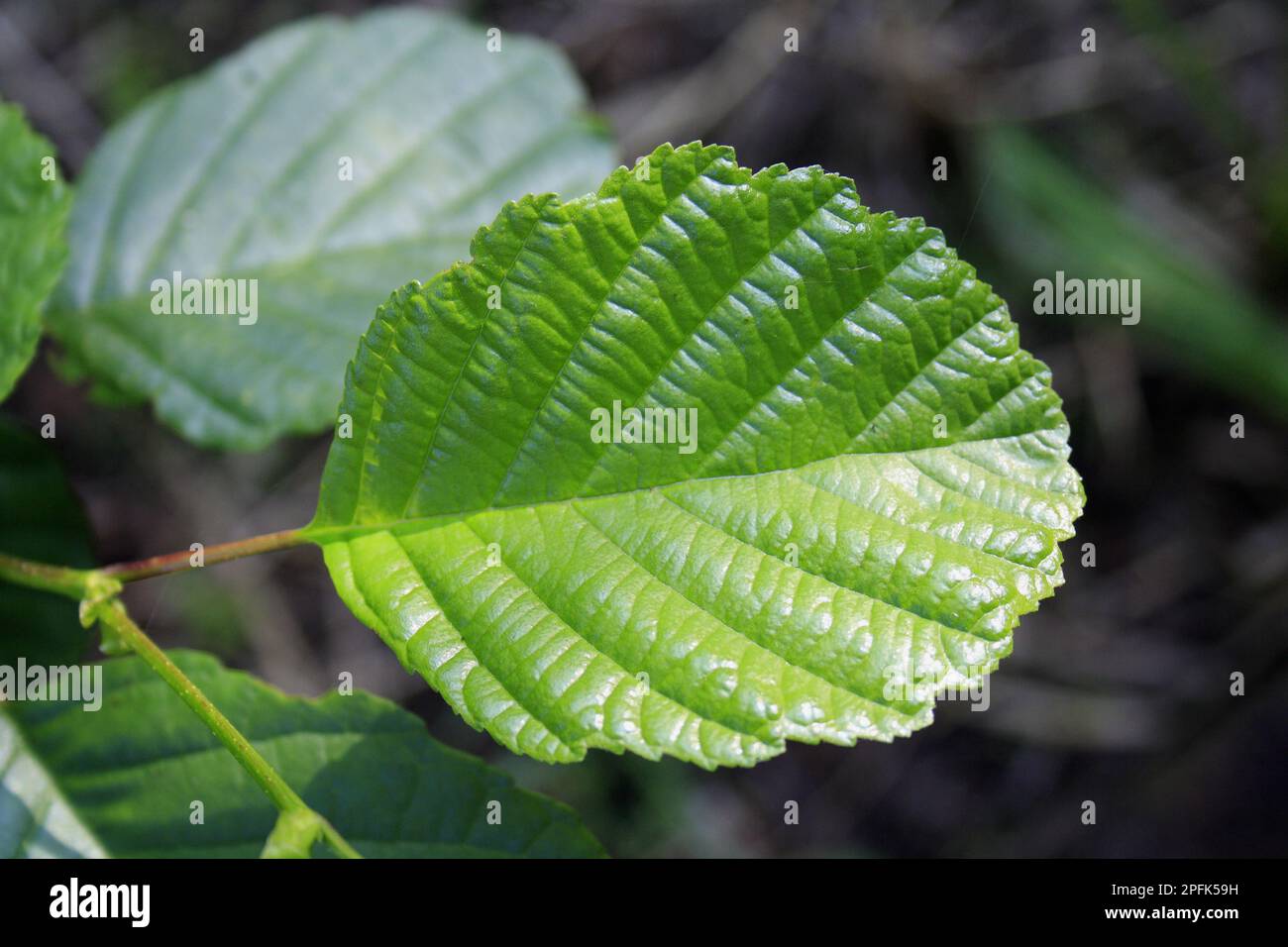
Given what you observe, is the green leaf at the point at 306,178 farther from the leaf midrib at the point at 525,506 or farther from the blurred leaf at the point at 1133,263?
the blurred leaf at the point at 1133,263

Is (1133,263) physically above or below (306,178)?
above

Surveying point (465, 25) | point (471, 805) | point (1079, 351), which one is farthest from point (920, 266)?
point (1079, 351)

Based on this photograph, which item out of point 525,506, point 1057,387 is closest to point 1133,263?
point 1057,387

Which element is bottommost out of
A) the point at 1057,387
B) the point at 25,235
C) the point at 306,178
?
the point at 25,235

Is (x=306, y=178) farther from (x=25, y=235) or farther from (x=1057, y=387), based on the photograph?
(x=1057, y=387)
